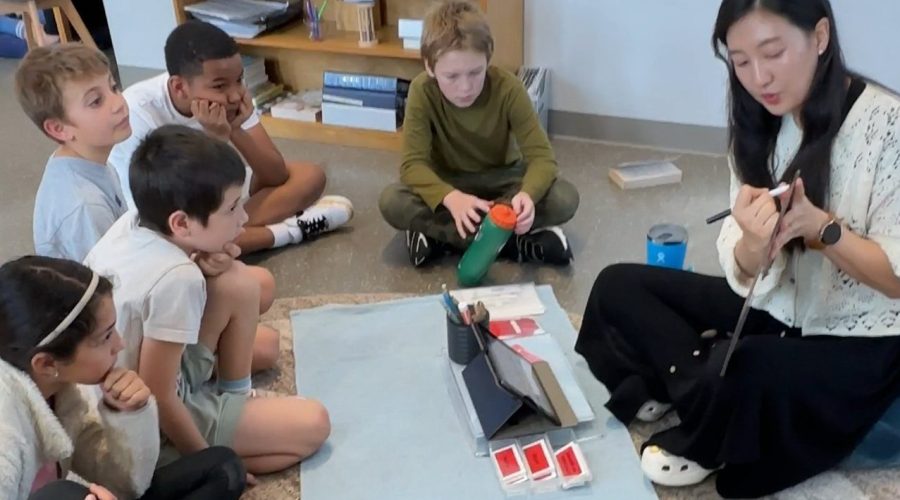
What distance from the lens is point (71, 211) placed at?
1.50 metres

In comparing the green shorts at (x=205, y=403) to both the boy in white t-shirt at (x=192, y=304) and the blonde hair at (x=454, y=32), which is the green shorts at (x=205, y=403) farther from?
the blonde hair at (x=454, y=32)

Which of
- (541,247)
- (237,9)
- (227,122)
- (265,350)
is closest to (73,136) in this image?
(227,122)

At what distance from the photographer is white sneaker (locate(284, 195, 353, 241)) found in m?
2.08

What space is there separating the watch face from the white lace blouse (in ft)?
0.26

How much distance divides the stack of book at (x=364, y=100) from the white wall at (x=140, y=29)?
64 cm

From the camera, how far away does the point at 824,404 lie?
48.2 inches

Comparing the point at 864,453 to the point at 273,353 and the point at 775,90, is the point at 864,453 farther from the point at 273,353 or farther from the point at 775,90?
the point at 273,353

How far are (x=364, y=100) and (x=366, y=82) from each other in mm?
52

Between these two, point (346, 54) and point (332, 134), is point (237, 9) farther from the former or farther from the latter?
point (332, 134)

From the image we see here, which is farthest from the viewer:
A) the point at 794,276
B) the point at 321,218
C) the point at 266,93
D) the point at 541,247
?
the point at 266,93

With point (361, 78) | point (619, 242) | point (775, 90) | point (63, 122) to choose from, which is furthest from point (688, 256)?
point (63, 122)

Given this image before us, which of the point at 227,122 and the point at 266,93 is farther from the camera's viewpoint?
the point at 266,93

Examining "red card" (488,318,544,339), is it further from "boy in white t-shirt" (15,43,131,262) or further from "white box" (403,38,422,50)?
"white box" (403,38,422,50)

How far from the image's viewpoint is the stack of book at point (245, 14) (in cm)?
256
